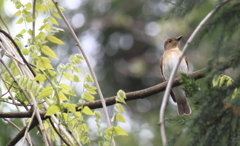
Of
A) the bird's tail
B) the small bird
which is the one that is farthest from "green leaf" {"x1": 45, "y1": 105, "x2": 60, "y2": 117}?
the bird's tail

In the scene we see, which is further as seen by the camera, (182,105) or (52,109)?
(182,105)

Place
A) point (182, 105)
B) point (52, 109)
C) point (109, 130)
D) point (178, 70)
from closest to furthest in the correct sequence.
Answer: point (52, 109)
point (109, 130)
point (178, 70)
point (182, 105)

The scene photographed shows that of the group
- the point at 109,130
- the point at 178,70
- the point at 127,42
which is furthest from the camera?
the point at 127,42

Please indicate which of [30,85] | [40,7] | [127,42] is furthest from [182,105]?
[127,42]

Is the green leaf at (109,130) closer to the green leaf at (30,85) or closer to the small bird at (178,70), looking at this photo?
the green leaf at (30,85)

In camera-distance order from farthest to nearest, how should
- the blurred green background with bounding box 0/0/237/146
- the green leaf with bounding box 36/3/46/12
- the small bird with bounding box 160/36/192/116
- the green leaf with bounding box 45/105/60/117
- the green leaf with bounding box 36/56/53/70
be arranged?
the blurred green background with bounding box 0/0/237/146 → the small bird with bounding box 160/36/192/116 → the green leaf with bounding box 36/3/46/12 → the green leaf with bounding box 36/56/53/70 → the green leaf with bounding box 45/105/60/117

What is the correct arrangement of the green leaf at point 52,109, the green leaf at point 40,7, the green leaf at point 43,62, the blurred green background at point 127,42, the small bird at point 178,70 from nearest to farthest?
the green leaf at point 52,109, the green leaf at point 43,62, the green leaf at point 40,7, the small bird at point 178,70, the blurred green background at point 127,42

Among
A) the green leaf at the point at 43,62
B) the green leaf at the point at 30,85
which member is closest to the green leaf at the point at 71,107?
the green leaf at the point at 30,85

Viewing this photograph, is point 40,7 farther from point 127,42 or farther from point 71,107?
point 127,42

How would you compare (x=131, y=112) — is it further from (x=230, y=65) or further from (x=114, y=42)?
(x=230, y=65)

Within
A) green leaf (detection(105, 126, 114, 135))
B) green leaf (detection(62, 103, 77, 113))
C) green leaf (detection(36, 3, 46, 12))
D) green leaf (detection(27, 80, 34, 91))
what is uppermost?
green leaf (detection(36, 3, 46, 12))

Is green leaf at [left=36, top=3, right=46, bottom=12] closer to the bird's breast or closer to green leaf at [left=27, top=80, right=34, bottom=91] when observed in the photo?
green leaf at [left=27, top=80, right=34, bottom=91]

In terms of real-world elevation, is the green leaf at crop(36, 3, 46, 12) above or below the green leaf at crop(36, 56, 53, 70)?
above

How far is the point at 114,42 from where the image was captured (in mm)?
11062
